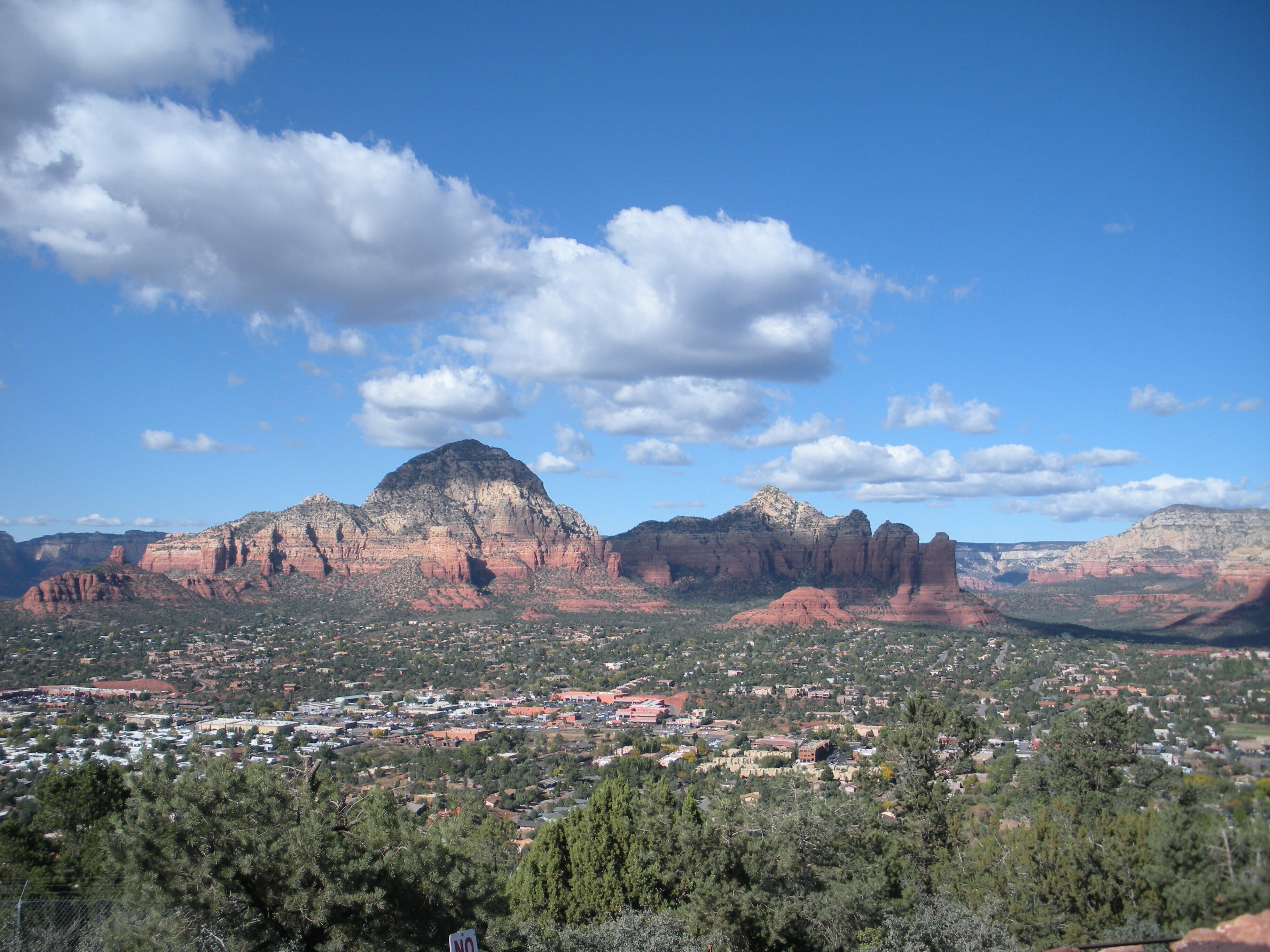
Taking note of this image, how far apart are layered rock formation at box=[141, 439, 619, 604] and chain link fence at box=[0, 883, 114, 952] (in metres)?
112

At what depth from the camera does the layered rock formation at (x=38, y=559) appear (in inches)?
6526

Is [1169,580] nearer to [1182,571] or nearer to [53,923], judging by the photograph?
[1182,571]

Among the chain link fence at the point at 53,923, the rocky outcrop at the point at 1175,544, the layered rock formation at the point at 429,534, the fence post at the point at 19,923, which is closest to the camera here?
the fence post at the point at 19,923

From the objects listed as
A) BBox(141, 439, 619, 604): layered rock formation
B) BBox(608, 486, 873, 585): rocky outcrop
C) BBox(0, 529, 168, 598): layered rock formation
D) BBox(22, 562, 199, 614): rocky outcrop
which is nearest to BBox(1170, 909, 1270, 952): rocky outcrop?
BBox(22, 562, 199, 614): rocky outcrop

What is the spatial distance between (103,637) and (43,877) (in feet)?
276

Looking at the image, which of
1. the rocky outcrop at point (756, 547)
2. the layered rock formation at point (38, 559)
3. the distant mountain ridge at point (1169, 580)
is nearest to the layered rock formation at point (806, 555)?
the rocky outcrop at point (756, 547)

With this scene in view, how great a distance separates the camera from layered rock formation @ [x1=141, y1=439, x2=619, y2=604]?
13075cm

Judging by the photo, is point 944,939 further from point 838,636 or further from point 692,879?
point 838,636

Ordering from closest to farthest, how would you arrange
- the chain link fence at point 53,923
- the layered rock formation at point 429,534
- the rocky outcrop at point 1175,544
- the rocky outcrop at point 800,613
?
the chain link fence at point 53,923
the rocky outcrop at point 800,613
the rocky outcrop at point 1175,544
the layered rock formation at point 429,534

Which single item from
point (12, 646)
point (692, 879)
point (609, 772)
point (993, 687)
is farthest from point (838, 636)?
point (12, 646)

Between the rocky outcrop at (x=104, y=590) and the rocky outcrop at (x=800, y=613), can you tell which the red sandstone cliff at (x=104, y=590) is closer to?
the rocky outcrop at (x=104, y=590)

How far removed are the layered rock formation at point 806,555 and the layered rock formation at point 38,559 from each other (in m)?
104

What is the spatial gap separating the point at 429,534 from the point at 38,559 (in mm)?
118051

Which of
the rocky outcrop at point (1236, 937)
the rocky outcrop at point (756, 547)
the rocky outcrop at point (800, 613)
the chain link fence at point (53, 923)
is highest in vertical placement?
the rocky outcrop at point (756, 547)
